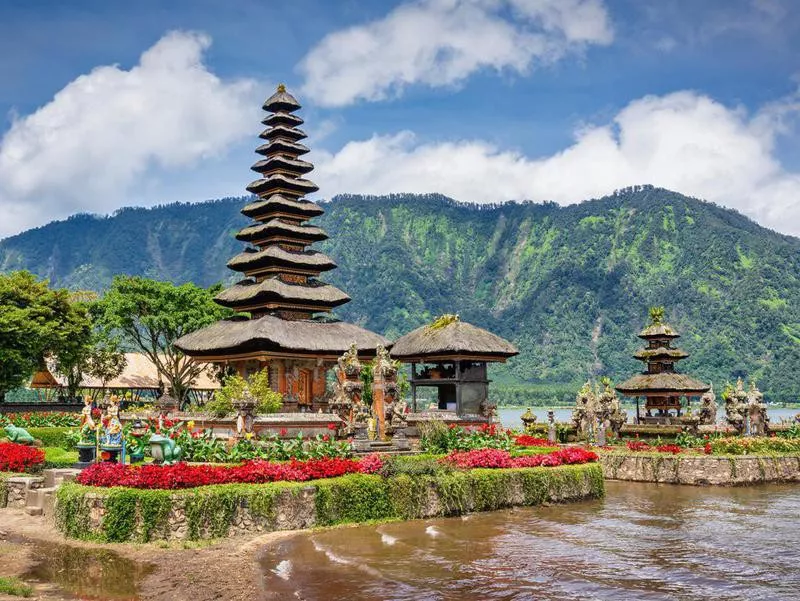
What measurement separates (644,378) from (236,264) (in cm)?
2693

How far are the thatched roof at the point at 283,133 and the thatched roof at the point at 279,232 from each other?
5765 mm

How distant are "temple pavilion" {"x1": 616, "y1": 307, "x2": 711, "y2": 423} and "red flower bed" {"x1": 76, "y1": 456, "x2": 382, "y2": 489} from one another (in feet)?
104

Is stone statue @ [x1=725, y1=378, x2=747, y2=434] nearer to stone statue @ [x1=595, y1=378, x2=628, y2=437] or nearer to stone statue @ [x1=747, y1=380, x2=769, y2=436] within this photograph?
stone statue @ [x1=747, y1=380, x2=769, y2=436]

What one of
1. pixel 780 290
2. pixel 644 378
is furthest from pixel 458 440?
pixel 780 290

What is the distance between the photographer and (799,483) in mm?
38500

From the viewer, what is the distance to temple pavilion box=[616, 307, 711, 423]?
166 ft

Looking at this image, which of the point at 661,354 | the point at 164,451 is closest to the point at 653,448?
the point at 661,354

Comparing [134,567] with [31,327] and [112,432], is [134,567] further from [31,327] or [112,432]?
[31,327]

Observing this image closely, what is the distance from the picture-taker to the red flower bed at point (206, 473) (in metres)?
20.2

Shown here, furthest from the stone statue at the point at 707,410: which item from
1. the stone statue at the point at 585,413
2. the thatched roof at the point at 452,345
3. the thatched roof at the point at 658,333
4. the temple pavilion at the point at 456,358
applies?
the temple pavilion at the point at 456,358

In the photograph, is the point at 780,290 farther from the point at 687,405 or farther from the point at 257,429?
the point at 257,429

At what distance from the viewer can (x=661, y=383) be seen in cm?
5091

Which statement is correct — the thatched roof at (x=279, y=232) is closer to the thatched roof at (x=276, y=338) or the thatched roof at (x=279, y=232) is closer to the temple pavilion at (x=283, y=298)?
the temple pavilion at (x=283, y=298)

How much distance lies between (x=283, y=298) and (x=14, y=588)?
30.6 m
